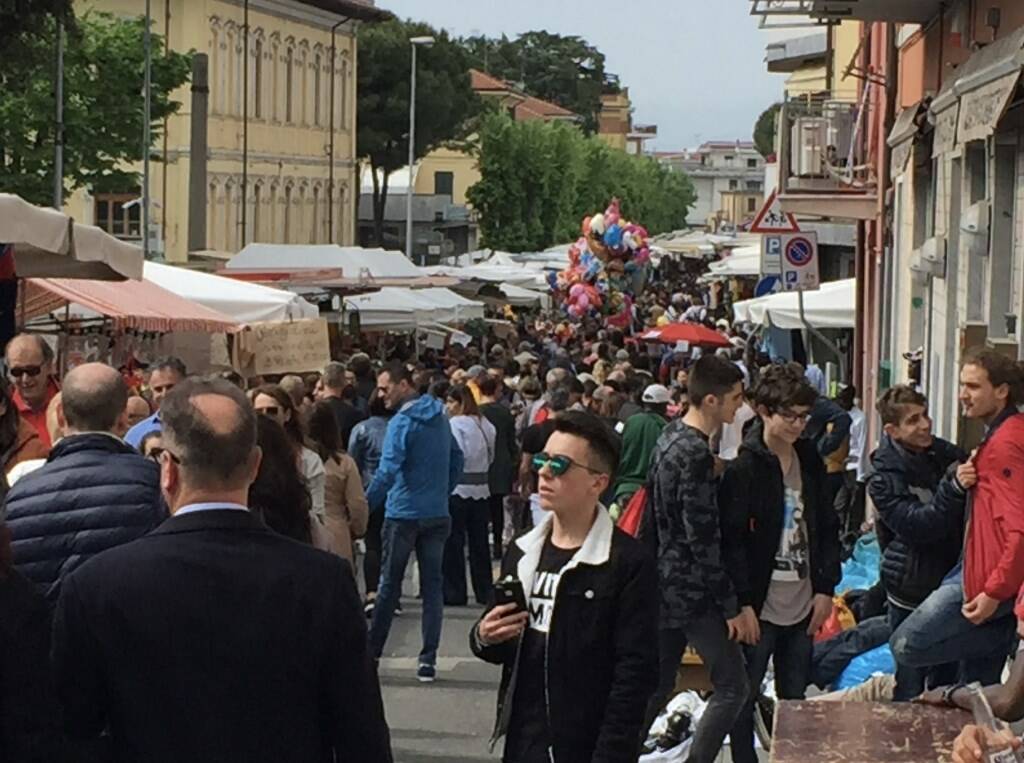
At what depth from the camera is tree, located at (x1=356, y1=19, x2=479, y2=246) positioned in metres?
86.8

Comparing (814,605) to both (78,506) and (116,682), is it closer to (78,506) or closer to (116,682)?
(78,506)

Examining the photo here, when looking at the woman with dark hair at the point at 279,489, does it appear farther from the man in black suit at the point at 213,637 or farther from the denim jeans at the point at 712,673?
the man in black suit at the point at 213,637

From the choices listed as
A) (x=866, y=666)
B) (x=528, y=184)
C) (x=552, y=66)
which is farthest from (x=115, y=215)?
(x=552, y=66)

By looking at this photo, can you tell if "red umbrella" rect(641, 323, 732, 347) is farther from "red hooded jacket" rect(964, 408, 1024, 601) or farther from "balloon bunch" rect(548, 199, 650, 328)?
"red hooded jacket" rect(964, 408, 1024, 601)

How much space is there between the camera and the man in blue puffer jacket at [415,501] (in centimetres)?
1323

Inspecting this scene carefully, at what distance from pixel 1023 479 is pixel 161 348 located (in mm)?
14140

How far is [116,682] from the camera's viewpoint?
16.0 feet

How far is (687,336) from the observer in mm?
32562

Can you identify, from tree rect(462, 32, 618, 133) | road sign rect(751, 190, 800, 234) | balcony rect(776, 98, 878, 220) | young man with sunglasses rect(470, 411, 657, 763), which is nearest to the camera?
→ young man with sunglasses rect(470, 411, 657, 763)

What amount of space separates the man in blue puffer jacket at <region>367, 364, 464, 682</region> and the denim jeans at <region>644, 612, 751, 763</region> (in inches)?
151

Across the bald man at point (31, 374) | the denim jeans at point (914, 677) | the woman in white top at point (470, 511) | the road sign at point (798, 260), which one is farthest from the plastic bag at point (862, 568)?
the road sign at point (798, 260)

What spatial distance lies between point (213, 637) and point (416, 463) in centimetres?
861

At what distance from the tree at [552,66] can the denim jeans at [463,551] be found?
140 meters

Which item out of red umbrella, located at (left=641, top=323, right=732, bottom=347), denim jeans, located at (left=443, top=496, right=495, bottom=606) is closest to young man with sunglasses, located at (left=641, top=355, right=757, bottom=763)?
denim jeans, located at (left=443, top=496, right=495, bottom=606)
